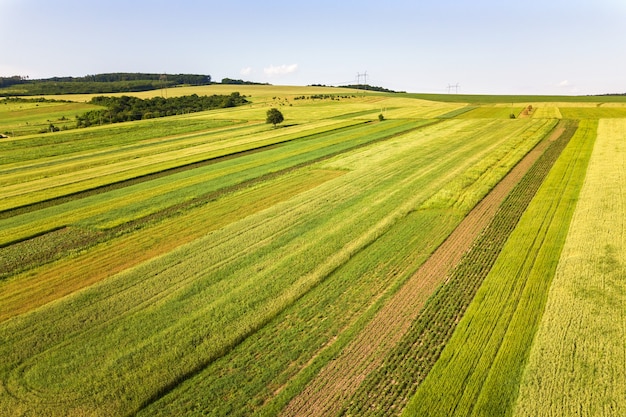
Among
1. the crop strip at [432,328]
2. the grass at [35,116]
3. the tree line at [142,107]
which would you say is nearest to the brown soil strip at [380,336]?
the crop strip at [432,328]

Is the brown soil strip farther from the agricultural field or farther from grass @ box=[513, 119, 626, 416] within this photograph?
grass @ box=[513, 119, 626, 416]

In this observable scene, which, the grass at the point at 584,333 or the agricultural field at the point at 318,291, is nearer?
the grass at the point at 584,333

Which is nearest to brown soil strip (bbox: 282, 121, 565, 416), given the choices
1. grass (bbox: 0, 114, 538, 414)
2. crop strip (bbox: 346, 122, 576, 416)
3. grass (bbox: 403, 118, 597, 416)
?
crop strip (bbox: 346, 122, 576, 416)

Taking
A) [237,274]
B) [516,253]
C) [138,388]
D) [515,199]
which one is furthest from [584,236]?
[138,388]

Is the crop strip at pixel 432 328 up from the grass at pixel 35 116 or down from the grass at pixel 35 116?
down

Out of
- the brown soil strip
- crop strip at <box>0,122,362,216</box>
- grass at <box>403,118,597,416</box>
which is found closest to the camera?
grass at <box>403,118,597,416</box>

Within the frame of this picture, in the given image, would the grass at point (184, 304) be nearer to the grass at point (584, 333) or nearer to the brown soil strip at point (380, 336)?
the brown soil strip at point (380, 336)

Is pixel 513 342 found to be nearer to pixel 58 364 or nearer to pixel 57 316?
pixel 58 364
